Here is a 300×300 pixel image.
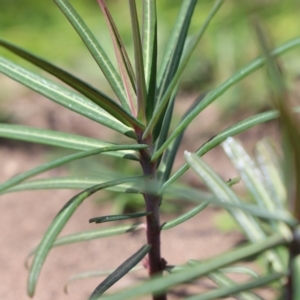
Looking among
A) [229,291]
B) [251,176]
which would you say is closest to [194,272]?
[229,291]

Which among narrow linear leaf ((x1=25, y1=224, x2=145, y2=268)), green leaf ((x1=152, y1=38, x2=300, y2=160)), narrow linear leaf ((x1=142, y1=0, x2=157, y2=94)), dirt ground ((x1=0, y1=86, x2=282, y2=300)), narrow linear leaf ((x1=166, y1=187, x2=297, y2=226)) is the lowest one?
narrow linear leaf ((x1=166, y1=187, x2=297, y2=226))

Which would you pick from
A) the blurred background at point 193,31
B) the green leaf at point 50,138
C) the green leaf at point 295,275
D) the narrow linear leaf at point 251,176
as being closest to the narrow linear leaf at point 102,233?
the green leaf at point 50,138

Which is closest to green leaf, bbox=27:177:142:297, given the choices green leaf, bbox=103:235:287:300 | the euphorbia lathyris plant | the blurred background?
the euphorbia lathyris plant

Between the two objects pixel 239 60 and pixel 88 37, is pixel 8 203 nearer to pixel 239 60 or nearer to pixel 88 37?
pixel 239 60

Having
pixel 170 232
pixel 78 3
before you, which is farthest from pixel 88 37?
pixel 78 3

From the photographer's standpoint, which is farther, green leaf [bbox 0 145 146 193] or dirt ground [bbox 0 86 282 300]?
dirt ground [bbox 0 86 282 300]

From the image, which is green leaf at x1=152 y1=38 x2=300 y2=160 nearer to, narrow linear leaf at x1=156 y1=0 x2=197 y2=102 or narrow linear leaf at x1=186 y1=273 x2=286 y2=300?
narrow linear leaf at x1=156 y1=0 x2=197 y2=102
